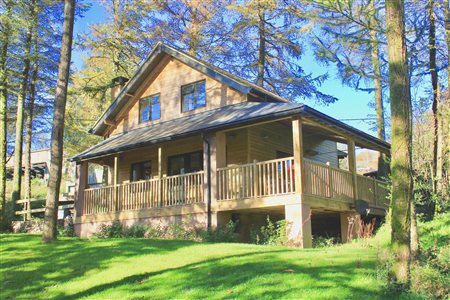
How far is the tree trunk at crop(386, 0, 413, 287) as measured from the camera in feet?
24.8

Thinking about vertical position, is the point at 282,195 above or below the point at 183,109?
below

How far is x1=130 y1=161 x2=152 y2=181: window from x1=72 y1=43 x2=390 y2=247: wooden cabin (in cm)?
5

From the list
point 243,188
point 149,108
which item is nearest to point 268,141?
point 243,188

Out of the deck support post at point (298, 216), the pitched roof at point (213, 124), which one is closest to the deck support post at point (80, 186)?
the pitched roof at point (213, 124)

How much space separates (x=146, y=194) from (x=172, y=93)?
5071 millimetres

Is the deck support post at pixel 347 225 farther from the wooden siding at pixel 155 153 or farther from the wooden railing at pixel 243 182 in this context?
the wooden siding at pixel 155 153

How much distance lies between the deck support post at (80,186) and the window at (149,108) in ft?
11.1

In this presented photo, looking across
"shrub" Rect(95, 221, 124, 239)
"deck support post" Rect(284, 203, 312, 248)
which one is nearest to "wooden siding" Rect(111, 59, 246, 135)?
"shrub" Rect(95, 221, 124, 239)

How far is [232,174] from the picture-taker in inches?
650

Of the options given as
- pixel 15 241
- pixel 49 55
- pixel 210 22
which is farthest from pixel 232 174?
pixel 210 22

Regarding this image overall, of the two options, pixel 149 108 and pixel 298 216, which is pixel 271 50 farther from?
pixel 298 216

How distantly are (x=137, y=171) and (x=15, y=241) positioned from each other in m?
8.19

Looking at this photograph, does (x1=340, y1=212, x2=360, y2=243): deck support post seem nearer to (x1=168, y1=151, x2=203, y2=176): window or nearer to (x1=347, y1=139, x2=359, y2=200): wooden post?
(x1=347, y1=139, x2=359, y2=200): wooden post

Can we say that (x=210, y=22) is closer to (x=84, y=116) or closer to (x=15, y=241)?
(x=84, y=116)
